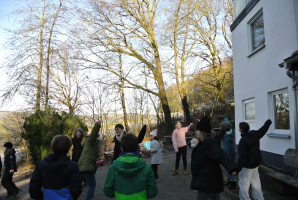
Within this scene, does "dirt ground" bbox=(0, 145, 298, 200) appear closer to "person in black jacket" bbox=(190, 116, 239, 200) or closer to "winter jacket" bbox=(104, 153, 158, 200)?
"person in black jacket" bbox=(190, 116, 239, 200)

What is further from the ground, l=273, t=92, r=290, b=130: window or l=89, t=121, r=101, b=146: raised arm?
l=273, t=92, r=290, b=130: window

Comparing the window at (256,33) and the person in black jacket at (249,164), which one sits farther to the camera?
the window at (256,33)

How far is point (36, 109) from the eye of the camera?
12016 millimetres

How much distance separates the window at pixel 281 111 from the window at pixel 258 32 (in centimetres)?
224

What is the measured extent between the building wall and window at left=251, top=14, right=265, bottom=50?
232 mm

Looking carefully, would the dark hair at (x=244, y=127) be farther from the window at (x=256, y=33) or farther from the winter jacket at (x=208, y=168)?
the window at (x=256, y=33)

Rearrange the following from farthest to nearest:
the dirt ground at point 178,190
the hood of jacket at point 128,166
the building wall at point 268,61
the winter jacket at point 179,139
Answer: the winter jacket at point 179,139 < the building wall at point 268,61 < the dirt ground at point 178,190 < the hood of jacket at point 128,166

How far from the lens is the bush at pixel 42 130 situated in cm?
1119

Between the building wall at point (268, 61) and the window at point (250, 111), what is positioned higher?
the building wall at point (268, 61)

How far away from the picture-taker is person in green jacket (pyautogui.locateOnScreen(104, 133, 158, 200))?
2.62 m

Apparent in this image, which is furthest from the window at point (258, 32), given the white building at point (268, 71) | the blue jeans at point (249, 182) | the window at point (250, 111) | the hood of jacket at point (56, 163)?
the hood of jacket at point (56, 163)

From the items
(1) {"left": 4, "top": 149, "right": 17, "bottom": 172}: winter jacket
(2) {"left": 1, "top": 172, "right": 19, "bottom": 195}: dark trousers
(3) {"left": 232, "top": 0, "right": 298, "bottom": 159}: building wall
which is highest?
(3) {"left": 232, "top": 0, "right": 298, "bottom": 159}: building wall

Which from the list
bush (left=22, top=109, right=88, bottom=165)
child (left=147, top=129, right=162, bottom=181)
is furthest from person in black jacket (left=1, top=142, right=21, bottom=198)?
bush (left=22, top=109, right=88, bottom=165)

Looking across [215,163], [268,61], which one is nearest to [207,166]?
[215,163]
